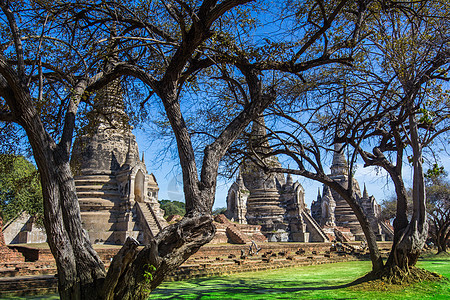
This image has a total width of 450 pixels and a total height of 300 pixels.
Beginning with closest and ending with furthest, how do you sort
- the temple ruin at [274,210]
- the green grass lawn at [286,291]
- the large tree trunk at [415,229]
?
the green grass lawn at [286,291] < the large tree trunk at [415,229] < the temple ruin at [274,210]

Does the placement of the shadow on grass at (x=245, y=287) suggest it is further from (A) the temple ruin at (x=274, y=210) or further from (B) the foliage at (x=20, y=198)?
(B) the foliage at (x=20, y=198)

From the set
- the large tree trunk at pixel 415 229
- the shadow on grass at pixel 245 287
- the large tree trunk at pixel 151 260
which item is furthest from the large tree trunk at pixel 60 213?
the large tree trunk at pixel 415 229

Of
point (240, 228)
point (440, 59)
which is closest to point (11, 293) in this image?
point (440, 59)

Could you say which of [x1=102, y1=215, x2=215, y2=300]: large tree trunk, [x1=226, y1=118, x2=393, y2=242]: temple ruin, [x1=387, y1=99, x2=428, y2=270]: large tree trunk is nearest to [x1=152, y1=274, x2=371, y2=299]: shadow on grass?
[x1=387, y1=99, x2=428, y2=270]: large tree trunk

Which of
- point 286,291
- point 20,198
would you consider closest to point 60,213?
point 286,291

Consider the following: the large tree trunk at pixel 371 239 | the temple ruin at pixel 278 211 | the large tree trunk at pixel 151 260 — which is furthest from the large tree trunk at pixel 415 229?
the temple ruin at pixel 278 211

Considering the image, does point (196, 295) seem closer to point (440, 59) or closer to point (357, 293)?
point (357, 293)

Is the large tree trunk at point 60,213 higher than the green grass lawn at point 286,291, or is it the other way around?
the large tree trunk at point 60,213

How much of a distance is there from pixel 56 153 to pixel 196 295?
181 inches

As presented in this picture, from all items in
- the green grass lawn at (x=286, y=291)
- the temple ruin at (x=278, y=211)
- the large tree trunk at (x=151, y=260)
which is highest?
the temple ruin at (x=278, y=211)

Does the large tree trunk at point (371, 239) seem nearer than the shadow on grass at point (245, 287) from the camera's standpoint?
No

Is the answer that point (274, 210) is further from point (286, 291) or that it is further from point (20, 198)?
point (286, 291)

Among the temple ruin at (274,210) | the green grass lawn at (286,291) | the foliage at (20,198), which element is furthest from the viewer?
the temple ruin at (274,210)

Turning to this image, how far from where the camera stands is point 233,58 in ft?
22.1
